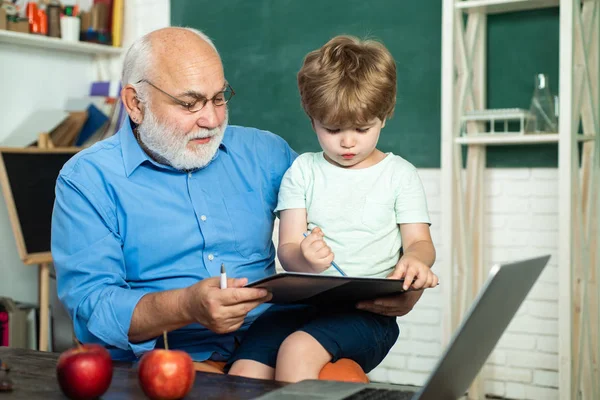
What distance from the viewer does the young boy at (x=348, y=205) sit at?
79.4 inches

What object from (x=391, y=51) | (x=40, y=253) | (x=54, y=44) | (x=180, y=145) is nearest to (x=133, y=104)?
(x=180, y=145)

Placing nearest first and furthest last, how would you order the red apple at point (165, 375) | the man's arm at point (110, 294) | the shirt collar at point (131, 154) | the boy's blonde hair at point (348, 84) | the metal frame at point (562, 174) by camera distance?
the red apple at point (165, 375) < the man's arm at point (110, 294) < the boy's blonde hair at point (348, 84) < the shirt collar at point (131, 154) < the metal frame at point (562, 174)

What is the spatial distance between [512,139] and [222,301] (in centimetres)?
222

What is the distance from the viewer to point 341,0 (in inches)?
172

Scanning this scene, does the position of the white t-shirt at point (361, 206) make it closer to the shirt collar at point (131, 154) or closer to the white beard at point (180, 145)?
the white beard at point (180, 145)

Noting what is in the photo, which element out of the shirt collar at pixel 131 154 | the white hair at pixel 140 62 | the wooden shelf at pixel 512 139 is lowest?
the shirt collar at pixel 131 154

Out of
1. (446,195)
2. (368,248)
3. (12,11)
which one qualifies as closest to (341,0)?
(446,195)

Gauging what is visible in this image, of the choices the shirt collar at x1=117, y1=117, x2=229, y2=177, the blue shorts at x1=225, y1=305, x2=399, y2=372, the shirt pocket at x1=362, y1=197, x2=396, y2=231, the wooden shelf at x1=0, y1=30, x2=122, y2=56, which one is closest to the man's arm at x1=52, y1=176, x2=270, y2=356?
the shirt collar at x1=117, y1=117, x2=229, y2=177

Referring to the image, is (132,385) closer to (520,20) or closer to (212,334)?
(212,334)

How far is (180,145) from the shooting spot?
2.19m

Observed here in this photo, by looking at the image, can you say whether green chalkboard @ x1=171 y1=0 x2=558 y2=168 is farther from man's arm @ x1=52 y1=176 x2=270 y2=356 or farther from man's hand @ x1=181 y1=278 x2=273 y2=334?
man's hand @ x1=181 y1=278 x2=273 y2=334

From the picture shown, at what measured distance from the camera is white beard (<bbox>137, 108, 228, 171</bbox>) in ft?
7.22

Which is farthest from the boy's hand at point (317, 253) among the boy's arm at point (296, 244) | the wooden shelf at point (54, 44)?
the wooden shelf at point (54, 44)

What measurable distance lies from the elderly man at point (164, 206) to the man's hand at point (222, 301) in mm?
238
